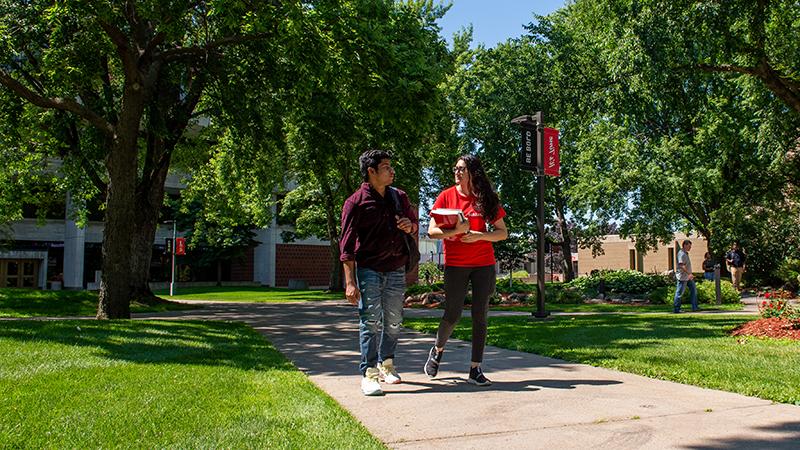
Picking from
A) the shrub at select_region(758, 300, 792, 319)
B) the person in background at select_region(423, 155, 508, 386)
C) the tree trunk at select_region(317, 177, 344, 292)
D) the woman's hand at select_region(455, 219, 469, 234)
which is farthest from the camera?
the tree trunk at select_region(317, 177, 344, 292)

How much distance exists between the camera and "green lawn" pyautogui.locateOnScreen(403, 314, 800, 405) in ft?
17.1

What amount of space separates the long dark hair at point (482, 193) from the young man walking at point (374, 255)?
0.61 m

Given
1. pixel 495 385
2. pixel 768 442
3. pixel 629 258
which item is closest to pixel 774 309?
pixel 495 385

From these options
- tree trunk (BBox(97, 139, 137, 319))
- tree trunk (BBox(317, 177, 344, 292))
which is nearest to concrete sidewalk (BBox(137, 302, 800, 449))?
tree trunk (BBox(97, 139, 137, 319))

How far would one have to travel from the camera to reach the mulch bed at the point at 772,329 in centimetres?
822

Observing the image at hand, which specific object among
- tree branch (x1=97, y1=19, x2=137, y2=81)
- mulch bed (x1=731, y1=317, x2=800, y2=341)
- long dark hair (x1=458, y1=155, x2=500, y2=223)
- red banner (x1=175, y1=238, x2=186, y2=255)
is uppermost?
tree branch (x1=97, y1=19, x2=137, y2=81)

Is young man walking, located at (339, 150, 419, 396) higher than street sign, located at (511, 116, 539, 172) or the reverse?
the reverse

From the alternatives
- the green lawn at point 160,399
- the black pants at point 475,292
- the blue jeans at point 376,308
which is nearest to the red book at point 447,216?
the black pants at point 475,292

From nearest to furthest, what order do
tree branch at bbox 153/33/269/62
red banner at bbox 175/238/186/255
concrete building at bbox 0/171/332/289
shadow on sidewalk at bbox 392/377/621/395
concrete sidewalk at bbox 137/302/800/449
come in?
1. concrete sidewalk at bbox 137/302/800/449
2. shadow on sidewalk at bbox 392/377/621/395
3. tree branch at bbox 153/33/269/62
4. red banner at bbox 175/238/186/255
5. concrete building at bbox 0/171/332/289

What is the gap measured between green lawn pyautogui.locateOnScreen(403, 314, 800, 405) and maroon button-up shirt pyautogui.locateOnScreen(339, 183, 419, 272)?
2549mm

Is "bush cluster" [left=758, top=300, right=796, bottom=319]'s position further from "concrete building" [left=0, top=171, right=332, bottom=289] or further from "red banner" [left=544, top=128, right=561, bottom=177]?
"concrete building" [left=0, top=171, right=332, bottom=289]

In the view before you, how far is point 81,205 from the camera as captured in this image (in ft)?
79.5

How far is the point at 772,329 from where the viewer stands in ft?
27.8

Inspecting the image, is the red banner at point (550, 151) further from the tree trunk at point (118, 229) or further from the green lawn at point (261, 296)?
the green lawn at point (261, 296)
